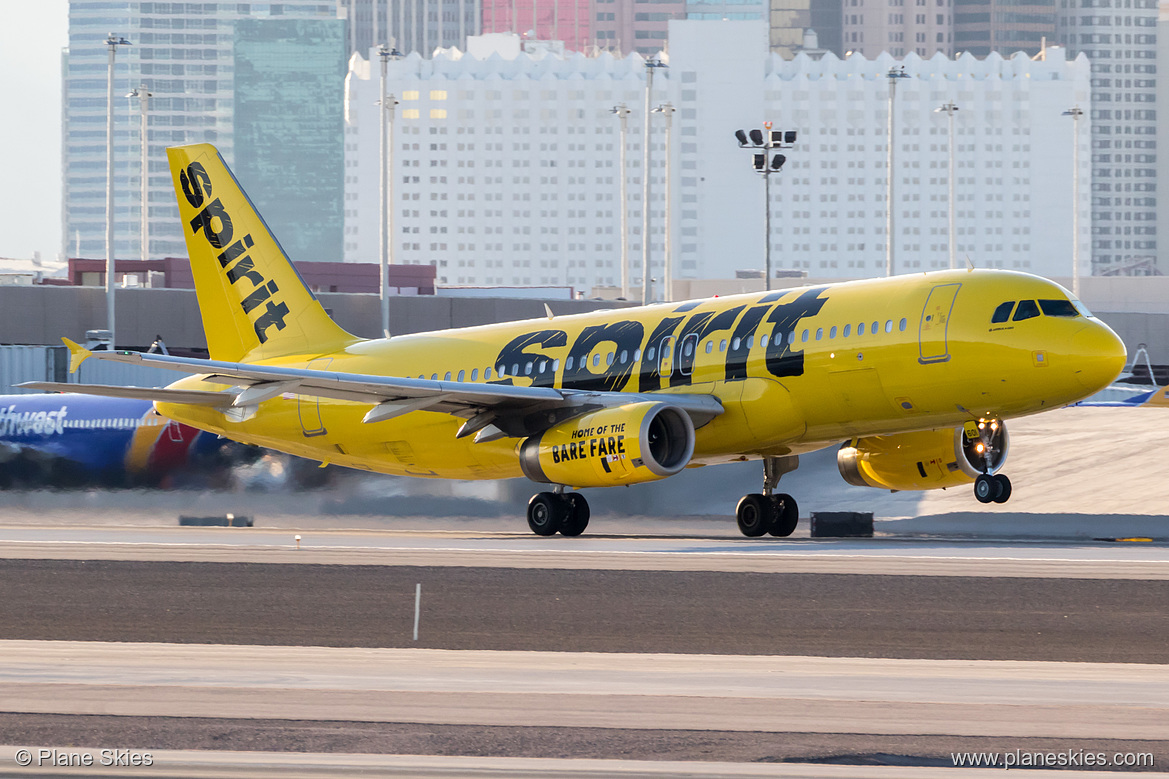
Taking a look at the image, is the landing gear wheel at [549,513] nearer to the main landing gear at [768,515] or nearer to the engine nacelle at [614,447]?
the engine nacelle at [614,447]

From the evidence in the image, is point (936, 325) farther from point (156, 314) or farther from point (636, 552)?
point (156, 314)

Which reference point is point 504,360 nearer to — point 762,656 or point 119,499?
point 119,499

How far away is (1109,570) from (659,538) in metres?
11.6

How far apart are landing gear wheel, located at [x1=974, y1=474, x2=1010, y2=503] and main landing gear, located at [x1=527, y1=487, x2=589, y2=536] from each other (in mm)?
8303

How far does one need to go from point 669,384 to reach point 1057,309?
7659 millimetres

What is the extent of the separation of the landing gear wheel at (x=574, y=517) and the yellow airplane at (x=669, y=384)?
0.04 meters

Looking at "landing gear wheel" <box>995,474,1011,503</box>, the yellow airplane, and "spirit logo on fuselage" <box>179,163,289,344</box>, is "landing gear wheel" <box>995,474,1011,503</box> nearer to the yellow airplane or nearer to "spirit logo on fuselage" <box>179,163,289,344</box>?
the yellow airplane

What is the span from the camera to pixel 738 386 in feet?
101

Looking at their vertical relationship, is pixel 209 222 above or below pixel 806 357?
above

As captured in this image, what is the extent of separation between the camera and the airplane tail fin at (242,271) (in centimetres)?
3812

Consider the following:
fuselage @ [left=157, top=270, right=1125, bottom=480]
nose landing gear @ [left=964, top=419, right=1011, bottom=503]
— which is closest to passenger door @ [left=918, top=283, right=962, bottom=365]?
fuselage @ [left=157, top=270, right=1125, bottom=480]

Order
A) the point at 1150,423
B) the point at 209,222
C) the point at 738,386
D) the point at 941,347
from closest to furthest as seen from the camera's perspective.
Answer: the point at 941,347
the point at 738,386
the point at 209,222
the point at 1150,423

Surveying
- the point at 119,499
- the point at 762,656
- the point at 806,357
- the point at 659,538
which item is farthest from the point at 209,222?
the point at 762,656

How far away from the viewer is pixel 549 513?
32875mm
